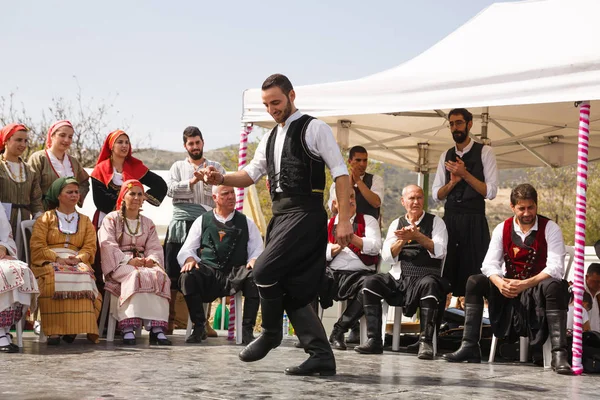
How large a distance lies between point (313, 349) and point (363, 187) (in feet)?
9.13

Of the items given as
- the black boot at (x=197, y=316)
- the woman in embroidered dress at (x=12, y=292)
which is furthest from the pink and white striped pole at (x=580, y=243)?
the woman in embroidered dress at (x=12, y=292)

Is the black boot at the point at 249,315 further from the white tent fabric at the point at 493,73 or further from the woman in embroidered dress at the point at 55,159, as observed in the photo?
the woman in embroidered dress at the point at 55,159

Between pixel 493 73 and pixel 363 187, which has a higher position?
pixel 493 73

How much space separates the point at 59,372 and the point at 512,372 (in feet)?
9.11

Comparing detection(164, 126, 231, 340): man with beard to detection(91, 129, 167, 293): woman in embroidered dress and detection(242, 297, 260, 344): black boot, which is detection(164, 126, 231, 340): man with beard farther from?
detection(242, 297, 260, 344): black boot

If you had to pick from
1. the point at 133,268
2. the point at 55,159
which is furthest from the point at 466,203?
the point at 55,159

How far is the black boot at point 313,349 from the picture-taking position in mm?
4664

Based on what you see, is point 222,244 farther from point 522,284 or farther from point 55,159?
point 522,284

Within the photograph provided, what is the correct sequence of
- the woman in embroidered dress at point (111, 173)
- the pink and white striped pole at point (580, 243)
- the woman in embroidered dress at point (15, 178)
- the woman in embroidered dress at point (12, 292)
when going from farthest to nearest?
the woman in embroidered dress at point (111, 173), the woman in embroidered dress at point (15, 178), the woman in embroidered dress at point (12, 292), the pink and white striped pole at point (580, 243)

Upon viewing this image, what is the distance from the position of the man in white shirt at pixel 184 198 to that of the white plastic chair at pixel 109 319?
55 centimetres

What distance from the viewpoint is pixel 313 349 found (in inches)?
184

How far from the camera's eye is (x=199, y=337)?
6719 millimetres

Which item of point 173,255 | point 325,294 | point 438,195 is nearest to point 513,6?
point 438,195

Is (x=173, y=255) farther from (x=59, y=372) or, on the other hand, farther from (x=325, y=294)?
(x=59, y=372)
